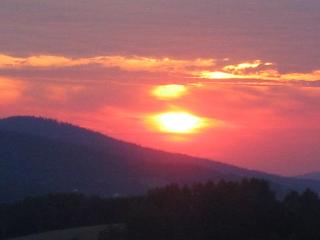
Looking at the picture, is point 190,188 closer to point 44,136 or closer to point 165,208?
point 165,208

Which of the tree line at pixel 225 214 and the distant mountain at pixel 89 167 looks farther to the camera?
the distant mountain at pixel 89 167

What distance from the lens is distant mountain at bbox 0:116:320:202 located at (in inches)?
4978

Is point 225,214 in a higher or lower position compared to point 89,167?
lower

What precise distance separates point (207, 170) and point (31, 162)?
23.0 metres

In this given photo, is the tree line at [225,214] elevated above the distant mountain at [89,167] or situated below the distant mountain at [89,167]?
below

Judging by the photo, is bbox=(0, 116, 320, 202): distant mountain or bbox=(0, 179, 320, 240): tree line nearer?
bbox=(0, 179, 320, 240): tree line

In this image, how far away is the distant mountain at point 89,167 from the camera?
12644cm

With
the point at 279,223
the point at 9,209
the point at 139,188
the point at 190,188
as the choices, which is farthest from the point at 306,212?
the point at 139,188

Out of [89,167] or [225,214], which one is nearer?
[225,214]

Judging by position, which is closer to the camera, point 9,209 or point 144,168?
point 9,209

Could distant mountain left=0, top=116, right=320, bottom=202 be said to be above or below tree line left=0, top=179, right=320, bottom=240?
above

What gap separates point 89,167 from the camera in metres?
143

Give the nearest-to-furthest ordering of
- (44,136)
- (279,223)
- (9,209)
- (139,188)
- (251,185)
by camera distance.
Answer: (279,223)
(251,185)
(9,209)
(139,188)
(44,136)

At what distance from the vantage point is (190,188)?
58.8 metres
